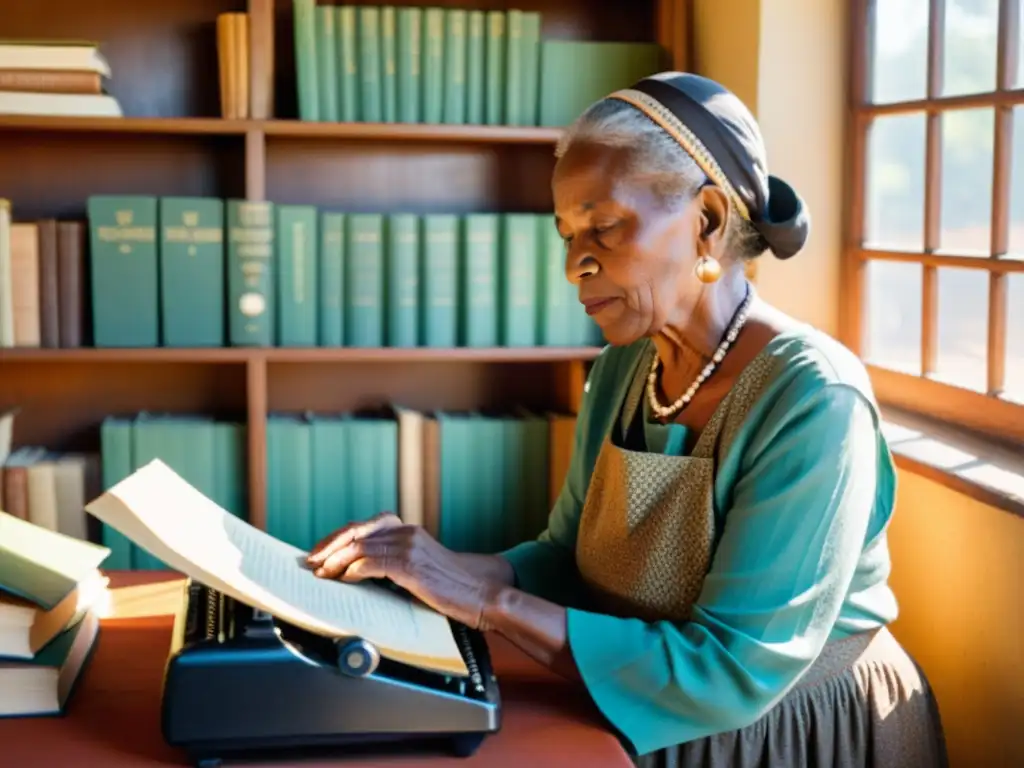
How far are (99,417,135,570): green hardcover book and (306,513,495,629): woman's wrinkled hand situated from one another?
1.40 meters

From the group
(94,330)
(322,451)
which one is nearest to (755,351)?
(322,451)

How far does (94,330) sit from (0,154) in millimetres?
517

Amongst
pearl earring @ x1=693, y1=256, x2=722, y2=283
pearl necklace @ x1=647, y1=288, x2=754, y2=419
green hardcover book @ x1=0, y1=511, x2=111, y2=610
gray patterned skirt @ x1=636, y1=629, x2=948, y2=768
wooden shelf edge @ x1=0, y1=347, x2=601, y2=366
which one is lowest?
gray patterned skirt @ x1=636, y1=629, x2=948, y2=768

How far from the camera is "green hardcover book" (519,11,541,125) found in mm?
2646

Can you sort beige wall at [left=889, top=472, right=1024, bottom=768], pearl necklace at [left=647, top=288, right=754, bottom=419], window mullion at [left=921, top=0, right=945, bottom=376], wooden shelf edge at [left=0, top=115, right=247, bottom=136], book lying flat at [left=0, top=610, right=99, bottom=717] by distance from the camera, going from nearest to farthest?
book lying flat at [left=0, top=610, right=99, bottom=717], pearl necklace at [left=647, top=288, right=754, bottom=419], beige wall at [left=889, top=472, right=1024, bottom=768], window mullion at [left=921, top=0, right=945, bottom=376], wooden shelf edge at [left=0, top=115, right=247, bottom=136]

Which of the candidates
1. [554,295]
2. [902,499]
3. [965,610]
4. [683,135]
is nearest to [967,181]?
[902,499]

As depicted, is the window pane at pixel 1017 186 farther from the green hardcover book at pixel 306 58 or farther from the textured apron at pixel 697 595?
the green hardcover book at pixel 306 58

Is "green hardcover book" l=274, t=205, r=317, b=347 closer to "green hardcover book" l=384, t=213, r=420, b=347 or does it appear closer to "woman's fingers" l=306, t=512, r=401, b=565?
"green hardcover book" l=384, t=213, r=420, b=347

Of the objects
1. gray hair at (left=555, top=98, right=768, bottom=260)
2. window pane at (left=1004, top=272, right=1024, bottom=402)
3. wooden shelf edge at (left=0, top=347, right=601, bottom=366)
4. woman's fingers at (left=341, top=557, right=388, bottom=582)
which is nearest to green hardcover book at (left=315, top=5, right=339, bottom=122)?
wooden shelf edge at (left=0, top=347, right=601, bottom=366)

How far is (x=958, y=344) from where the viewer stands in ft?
6.68

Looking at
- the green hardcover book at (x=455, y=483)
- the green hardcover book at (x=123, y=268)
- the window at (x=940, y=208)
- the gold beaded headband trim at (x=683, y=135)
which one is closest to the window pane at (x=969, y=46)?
the window at (x=940, y=208)

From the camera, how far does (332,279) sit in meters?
2.61

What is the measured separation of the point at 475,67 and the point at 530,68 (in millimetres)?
120

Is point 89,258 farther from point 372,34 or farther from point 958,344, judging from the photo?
point 958,344
